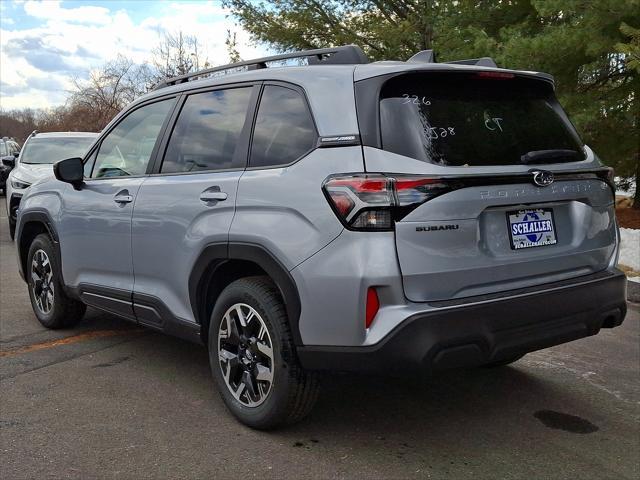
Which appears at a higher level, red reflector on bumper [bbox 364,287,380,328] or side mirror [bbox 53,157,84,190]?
side mirror [bbox 53,157,84,190]

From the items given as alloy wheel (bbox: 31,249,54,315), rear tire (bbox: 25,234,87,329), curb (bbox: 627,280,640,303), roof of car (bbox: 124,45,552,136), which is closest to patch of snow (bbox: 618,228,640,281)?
curb (bbox: 627,280,640,303)

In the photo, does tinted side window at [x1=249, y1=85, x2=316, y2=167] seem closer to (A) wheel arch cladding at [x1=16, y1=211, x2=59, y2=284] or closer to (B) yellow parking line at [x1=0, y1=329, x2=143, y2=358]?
(A) wheel arch cladding at [x1=16, y1=211, x2=59, y2=284]

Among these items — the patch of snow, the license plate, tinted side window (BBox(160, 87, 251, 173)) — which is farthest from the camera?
the patch of snow

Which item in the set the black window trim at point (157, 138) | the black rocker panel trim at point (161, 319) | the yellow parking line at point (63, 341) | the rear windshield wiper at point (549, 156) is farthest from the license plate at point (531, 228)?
the yellow parking line at point (63, 341)

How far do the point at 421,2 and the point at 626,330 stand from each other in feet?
36.6

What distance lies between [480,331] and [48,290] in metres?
3.80

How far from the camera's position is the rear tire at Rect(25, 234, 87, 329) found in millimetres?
5184

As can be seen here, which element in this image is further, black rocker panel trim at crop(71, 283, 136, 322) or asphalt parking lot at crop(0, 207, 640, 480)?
black rocker panel trim at crop(71, 283, 136, 322)

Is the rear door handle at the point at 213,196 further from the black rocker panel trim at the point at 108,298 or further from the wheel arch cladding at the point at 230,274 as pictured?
the black rocker panel trim at the point at 108,298

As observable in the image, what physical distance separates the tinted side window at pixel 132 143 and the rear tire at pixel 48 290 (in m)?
0.86

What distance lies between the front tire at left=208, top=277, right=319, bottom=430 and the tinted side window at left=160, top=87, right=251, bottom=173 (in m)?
0.75

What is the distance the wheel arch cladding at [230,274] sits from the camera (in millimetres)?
3109

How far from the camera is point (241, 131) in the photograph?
A: 3.64 m

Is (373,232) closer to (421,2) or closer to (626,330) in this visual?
(626,330)
